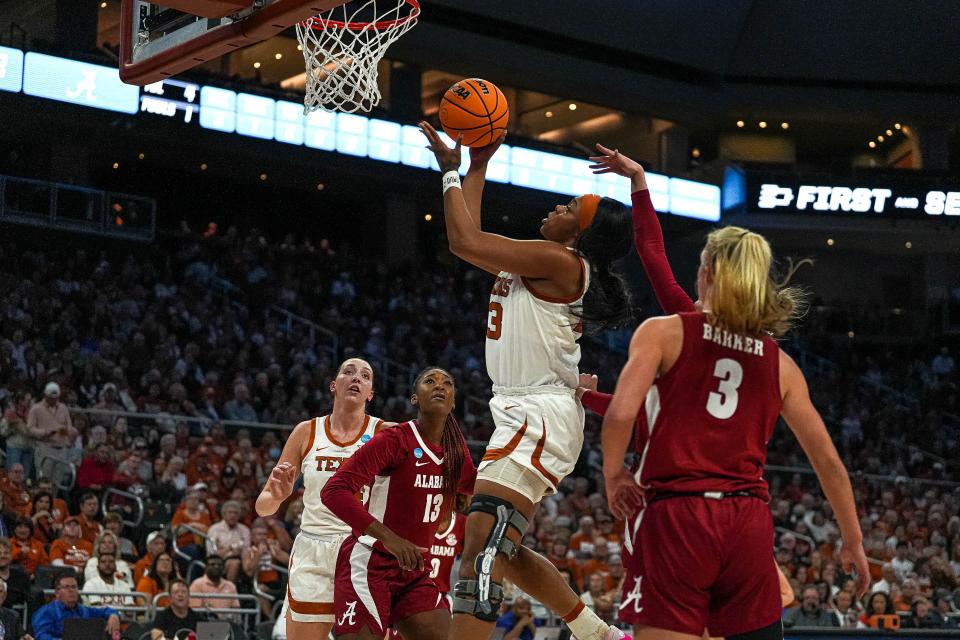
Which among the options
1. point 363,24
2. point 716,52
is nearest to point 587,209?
point 363,24

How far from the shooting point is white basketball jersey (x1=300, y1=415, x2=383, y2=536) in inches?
283

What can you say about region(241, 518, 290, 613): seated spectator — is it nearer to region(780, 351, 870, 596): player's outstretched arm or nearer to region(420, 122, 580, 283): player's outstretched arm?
region(420, 122, 580, 283): player's outstretched arm

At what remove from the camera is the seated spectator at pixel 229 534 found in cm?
1275

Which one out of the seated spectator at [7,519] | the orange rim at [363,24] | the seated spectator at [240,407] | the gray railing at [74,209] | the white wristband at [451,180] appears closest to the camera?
the white wristband at [451,180]

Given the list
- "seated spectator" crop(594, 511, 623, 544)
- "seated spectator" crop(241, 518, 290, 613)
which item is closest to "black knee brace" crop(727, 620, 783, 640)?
"seated spectator" crop(241, 518, 290, 613)

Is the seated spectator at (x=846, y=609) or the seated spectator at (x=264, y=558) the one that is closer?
the seated spectator at (x=264, y=558)

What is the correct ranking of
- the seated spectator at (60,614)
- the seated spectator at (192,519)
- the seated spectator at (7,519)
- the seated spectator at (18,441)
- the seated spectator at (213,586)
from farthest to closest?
the seated spectator at (18,441), the seated spectator at (192,519), the seated spectator at (7,519), the seated spectator at (213,586), the seated spectator at (60,614)

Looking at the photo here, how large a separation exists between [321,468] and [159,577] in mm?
5202

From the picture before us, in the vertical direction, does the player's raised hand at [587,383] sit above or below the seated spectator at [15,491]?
above

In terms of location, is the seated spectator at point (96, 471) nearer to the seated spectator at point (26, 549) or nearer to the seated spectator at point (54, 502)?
the seated spectator at point (54, 502)

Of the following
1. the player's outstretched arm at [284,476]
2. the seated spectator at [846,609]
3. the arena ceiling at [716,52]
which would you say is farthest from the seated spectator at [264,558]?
the arena ceiling at [716,52]

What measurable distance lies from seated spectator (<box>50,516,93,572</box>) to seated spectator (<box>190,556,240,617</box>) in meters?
1.12

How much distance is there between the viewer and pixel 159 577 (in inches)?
462

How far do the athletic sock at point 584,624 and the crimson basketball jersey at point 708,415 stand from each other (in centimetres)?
190
